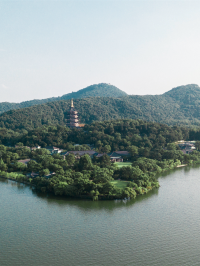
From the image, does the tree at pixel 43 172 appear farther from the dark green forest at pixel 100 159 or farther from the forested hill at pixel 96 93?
the forested hill at pixel 96 93

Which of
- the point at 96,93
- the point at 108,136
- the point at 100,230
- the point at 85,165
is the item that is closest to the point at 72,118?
the point at 108,136

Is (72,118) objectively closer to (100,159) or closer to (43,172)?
(100,159)

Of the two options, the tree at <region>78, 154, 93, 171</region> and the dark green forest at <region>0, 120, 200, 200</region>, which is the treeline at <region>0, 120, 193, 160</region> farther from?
the tree at <region>78, 154, 93, 171</region>

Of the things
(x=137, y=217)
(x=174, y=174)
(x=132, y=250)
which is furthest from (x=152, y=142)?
(x=132, y=250)

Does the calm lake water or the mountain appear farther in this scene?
the mountain

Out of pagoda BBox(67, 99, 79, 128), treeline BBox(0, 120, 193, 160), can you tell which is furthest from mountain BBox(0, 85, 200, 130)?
treeline BBox(0, 120, 193, 160)

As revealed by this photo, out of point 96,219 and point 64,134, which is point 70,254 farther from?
point 64,134

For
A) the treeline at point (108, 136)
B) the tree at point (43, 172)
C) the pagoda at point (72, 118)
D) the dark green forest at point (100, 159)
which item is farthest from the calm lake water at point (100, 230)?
the pagoda at point (72, 118)
